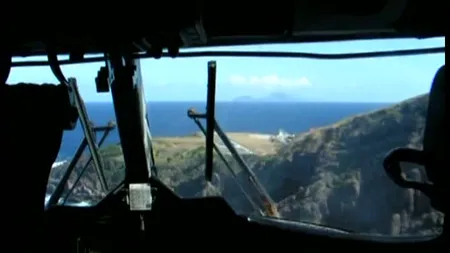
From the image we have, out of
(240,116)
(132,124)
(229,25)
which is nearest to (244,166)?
(240,116)

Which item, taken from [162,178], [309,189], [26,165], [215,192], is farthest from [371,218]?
[26,165]

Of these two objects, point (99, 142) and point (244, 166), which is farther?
point (99, 142)

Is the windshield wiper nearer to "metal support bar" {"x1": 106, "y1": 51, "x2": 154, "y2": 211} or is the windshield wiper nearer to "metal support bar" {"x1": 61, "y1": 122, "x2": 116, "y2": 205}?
"metal support bar" {"x1": 106, "y1": 51, "x2": 154, "y2": 211}

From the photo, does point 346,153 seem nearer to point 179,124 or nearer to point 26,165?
point 179,124

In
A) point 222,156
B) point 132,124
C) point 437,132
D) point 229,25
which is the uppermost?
point 229,25

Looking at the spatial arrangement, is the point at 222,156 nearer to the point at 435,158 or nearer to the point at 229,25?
the point at 229,25

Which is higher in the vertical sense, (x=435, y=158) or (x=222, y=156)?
(x=435, y=158)

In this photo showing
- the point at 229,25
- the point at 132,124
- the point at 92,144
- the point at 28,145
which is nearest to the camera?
the point at 28,145

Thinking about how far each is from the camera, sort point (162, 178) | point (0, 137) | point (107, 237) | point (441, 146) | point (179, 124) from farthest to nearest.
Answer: point (179, 124)
point (162, 178)
point (107, 237)
point (441, 146)
point (0, 137)
